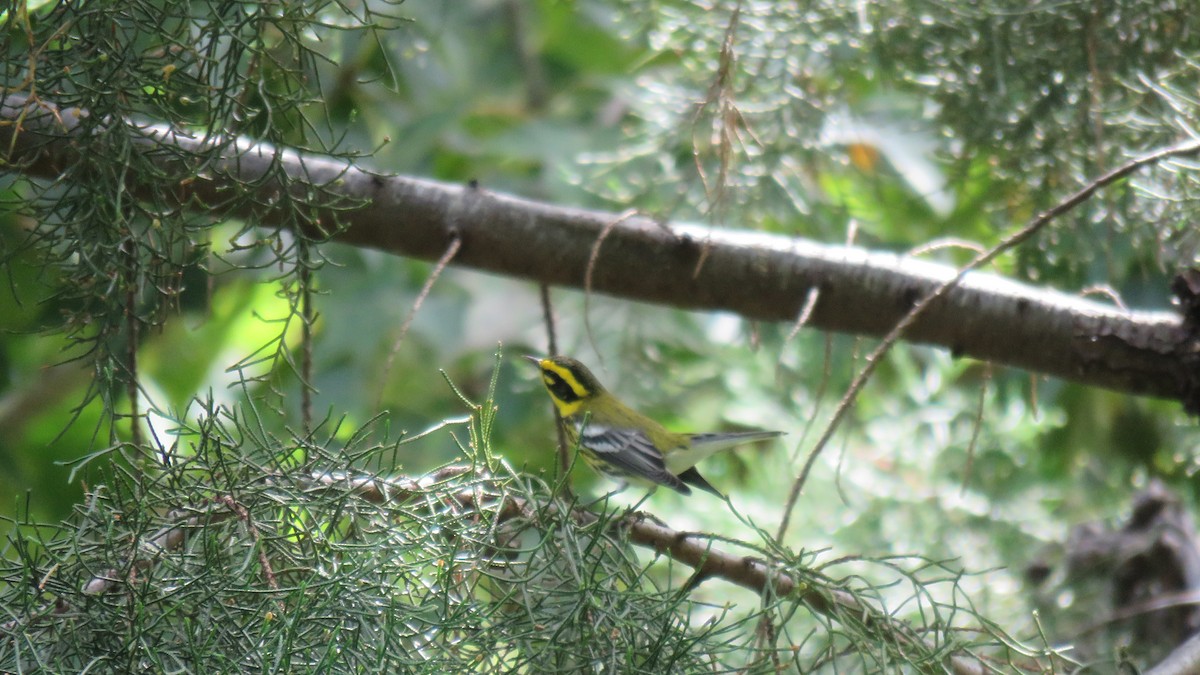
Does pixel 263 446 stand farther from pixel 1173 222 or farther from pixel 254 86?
pixel 1173 222

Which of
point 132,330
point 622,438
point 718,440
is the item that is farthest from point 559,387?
point 132,330

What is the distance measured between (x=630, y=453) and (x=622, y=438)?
12cm

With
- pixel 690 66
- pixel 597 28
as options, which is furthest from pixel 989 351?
pixel 597 28

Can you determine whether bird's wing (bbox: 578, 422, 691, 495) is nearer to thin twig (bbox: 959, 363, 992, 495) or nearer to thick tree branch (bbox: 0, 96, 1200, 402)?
thick tree branch (bbox: 0, 96, 1200, 402)

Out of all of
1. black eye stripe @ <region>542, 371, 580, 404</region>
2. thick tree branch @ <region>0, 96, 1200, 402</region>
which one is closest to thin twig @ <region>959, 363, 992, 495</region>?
thick tree branch @ <region>0, 96, 1200, 402</region>

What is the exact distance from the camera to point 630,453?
262cm

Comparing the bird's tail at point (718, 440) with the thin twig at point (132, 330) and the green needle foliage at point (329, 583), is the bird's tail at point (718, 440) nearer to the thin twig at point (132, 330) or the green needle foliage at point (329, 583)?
the green needle foliage at point (329, 583)

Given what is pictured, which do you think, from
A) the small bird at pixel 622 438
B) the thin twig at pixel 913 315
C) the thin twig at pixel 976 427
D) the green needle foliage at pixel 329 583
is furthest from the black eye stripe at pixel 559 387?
the green needle foliage at pixel 329 583

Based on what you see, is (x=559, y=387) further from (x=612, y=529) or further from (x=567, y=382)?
(x=612, y=529)

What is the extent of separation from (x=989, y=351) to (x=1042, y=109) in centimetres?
69

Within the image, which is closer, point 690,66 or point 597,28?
point 690,66

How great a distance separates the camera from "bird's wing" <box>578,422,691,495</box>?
2.50m

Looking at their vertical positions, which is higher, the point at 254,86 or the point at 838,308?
the point at 254,86

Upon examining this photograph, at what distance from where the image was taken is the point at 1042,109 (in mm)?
2438
